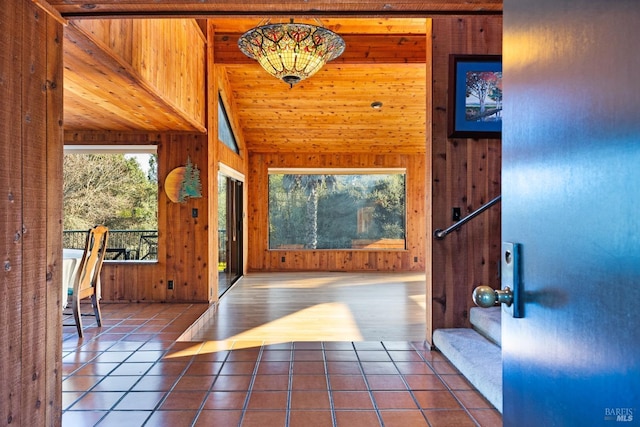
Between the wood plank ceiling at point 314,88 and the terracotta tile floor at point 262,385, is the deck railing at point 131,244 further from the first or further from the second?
the terracotta tile floor at point 262,385

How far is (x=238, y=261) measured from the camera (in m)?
7.66

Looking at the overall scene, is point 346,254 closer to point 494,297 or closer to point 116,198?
point 116,198

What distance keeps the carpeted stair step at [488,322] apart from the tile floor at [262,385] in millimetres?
363

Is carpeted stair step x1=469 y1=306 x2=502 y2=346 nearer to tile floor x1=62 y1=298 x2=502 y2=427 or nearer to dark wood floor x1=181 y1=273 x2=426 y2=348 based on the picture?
tile floor x1=62 y1=298 x2=502 y2=427

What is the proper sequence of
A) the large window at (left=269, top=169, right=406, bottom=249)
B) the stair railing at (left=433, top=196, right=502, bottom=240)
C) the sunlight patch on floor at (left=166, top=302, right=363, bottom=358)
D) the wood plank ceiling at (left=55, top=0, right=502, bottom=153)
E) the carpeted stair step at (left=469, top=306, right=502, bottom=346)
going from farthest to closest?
1. the large window at (left=269, top=169, right=406, bottom=249)
2. the sunlight patch on floor at (left=166, top=302, right=363, bottom=358)
3. the stair railing at (left=433, top=196, right=502, bottom=240)
4. the carpeted stair step at (left=469, top=306, right=502, bottom=346)
5. the wood plank ceiling at (left=55, top=0, right=502, bottom=153)

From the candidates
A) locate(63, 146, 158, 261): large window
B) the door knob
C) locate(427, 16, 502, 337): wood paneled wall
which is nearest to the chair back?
locate(63, 146, 158, 261): large window

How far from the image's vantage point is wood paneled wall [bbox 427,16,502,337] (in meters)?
3.19

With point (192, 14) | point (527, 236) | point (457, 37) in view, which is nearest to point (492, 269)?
point (457, 37)

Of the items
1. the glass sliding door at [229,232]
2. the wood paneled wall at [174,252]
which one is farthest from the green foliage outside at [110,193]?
the glass sliding door at [229,232]

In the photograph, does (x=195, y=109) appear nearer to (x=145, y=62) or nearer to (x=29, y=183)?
(x=145, y=62)

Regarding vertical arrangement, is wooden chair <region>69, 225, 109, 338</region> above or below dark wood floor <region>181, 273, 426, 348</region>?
above

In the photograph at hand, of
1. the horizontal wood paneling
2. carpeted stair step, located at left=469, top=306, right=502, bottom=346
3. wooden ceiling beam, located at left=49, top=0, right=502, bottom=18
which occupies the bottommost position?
carpeted stair step, located at left=469, top=306, right=502, bottom=346

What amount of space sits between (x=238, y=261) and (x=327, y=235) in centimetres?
205

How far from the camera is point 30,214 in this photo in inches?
63.5
